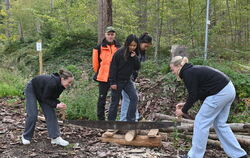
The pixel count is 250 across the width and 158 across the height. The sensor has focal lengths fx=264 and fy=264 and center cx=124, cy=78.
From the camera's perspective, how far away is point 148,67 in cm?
1002

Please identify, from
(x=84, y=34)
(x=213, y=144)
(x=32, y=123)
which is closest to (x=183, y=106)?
(x=213, y=144)

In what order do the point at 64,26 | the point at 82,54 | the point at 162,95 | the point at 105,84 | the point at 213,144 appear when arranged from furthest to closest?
the point at 64,26, the point at 82,54, the point at 162,95, the point at 105,84, the point at 213,144

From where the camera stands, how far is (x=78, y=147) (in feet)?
16.4

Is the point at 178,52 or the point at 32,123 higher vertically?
the point at 178,52

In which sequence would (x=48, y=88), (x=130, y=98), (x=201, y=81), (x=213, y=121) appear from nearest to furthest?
(x=201, y=81) < (x=213, y=121) < (x=48, y=88) < (x=130, y=98)

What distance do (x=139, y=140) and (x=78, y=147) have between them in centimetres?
117

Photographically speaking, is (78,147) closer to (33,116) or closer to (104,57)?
(33,116)

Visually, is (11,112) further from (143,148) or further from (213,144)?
(213,144)

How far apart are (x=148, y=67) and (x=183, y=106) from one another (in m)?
5.70

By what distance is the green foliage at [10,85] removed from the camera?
9.34m

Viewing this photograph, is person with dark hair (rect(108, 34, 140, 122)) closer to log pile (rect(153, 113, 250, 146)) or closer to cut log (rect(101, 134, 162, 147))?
cut log (rect(101, 134, 162, 147))

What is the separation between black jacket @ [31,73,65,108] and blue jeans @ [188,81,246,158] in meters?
2.48

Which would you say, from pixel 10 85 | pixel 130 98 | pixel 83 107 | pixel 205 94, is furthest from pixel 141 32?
pixel 205 94

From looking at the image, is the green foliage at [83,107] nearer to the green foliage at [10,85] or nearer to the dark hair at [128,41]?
the dark hair at [128,41]
